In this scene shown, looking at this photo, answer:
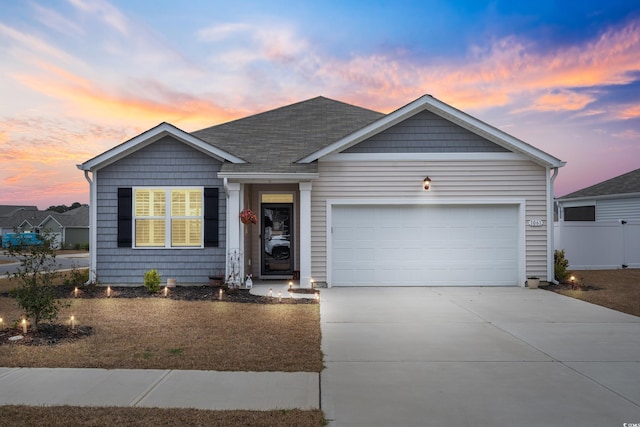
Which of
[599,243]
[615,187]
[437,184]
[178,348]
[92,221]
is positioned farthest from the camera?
[615,187]

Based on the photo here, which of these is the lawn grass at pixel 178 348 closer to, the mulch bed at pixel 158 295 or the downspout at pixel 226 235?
the mulch bed at pixel 158 295

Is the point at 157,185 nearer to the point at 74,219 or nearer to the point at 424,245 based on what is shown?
the point at 424,245

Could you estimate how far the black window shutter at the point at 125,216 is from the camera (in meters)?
11.4

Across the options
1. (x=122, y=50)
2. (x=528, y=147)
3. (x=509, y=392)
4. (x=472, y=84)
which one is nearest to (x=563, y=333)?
(x=509, y=392)

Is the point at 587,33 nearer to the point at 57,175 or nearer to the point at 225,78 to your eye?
the point at 225,78

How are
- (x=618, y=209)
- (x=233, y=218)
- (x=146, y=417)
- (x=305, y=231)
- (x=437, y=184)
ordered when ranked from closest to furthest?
1. (x=146, y=417)
2. (x=233, y=218)
3. (x=305, y=231)
4. (x=437, y=184)
5. (x=618, y=209)

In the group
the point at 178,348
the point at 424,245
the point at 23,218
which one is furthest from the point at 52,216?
the point at 178,348

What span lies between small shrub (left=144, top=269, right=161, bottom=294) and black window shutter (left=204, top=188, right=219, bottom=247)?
4.79ft

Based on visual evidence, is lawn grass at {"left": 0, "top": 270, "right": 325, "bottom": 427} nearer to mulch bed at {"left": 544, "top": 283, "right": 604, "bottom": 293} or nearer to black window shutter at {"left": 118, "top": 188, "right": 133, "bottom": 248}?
black window shutter at {"left": 118, "top": 188, "right": 133, "bottom": 248}

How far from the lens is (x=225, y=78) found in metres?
15.8

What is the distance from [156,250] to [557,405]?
9.72 meters

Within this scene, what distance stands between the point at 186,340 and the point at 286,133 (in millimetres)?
9169

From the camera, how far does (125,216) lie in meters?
11.4

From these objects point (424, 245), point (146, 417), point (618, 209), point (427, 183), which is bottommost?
point (146, 417)
